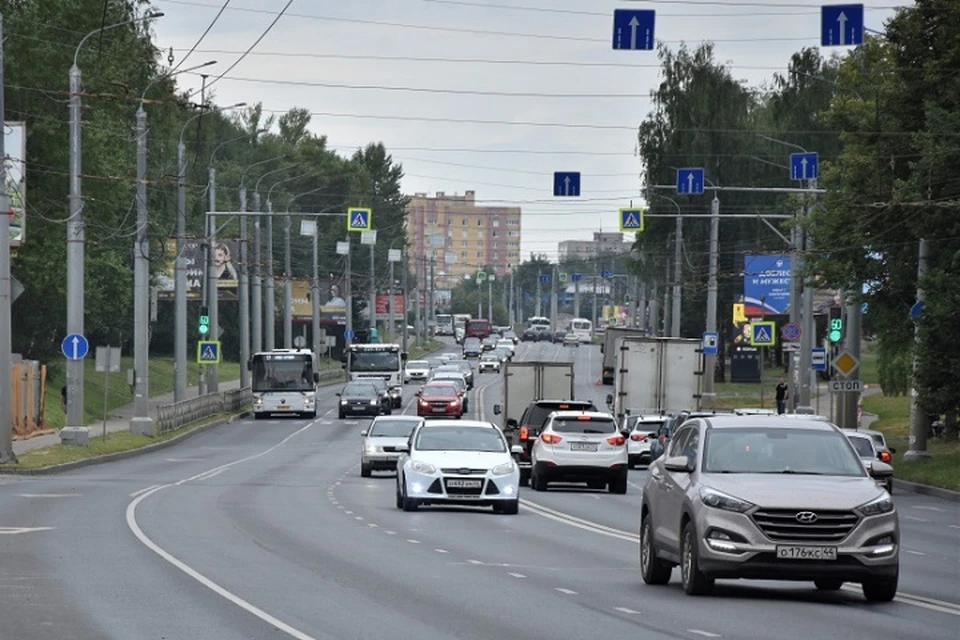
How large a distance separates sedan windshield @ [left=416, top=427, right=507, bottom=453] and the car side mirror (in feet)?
45.8

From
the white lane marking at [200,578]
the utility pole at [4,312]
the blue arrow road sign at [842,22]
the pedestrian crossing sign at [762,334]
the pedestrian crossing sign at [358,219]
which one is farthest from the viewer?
the pedestrian crossing sign at [358,219]

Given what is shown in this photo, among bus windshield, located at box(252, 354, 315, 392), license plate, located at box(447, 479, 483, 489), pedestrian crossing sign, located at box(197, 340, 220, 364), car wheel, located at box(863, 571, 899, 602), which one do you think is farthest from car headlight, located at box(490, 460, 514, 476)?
bus windshield, located at box(252, 354, 315, 392)

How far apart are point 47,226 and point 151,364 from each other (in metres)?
38.6

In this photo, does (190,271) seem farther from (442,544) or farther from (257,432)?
(442,544)

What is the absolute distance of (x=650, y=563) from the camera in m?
18.2

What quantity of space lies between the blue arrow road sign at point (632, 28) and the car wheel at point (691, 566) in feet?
66.0

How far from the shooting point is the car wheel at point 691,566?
16312 millimetres

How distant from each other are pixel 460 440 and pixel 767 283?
1825 inches

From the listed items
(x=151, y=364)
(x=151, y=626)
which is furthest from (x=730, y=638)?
(x=151, y=364)

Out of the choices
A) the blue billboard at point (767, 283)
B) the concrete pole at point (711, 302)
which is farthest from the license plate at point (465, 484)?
the blue billboard at point (767, 283)

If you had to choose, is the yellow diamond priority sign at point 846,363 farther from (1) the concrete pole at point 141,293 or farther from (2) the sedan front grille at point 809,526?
(2) the sedan front grille at point 809,526

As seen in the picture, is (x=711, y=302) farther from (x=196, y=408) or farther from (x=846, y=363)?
(x=846, y=363)

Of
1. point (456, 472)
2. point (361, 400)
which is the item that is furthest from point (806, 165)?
point (456, 472)

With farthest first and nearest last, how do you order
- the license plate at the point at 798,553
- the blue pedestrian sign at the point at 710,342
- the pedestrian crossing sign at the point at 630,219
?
the blue pedestrian sign at the point at 710,342, the pedestrian crossing sign at the point at 630,219, the license plate at the point at 798,553
